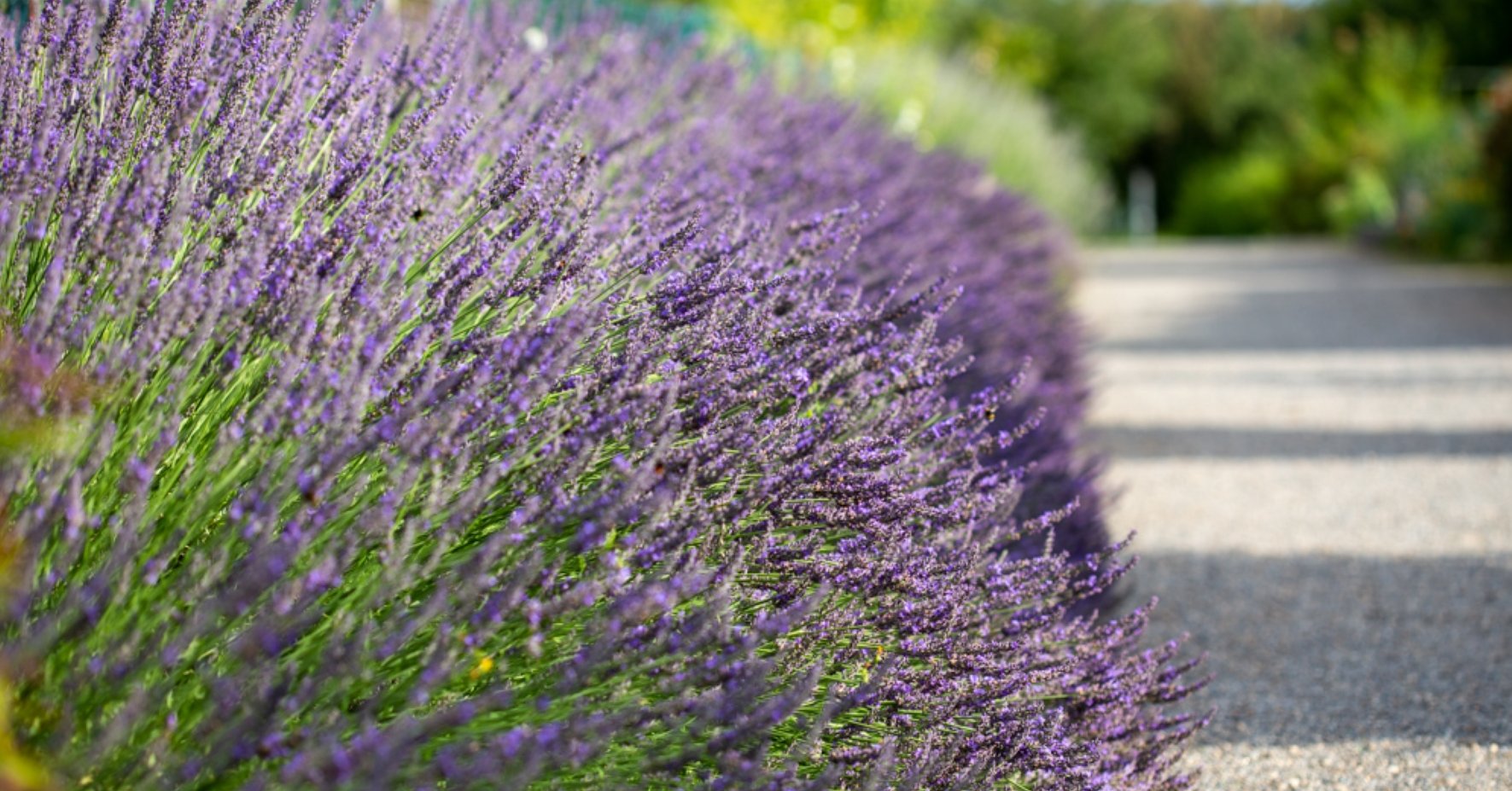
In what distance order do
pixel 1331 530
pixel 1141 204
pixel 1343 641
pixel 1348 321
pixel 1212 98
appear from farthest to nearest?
1. pixel 1212 98
2. pixel 1141 204
3. pixel 1348 321
4. pixel 1331 530
5. pixel 1343 641

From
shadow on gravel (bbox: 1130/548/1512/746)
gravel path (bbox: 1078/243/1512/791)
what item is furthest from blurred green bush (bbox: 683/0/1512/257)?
shadow on gravel (bbox: 1130/548/1512/746)

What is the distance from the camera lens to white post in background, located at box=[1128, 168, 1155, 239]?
2838cm

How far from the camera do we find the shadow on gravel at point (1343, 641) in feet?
8.13

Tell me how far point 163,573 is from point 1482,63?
3232cm

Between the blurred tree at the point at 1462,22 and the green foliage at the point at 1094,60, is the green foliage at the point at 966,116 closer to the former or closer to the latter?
the green foliage at the point at 1094,60

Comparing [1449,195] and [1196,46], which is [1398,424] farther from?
[1196,46]

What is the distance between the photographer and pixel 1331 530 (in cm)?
392

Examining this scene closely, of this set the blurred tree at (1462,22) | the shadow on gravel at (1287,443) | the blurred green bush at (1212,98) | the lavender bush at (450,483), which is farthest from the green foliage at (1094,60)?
the lavender bush at (450,483)

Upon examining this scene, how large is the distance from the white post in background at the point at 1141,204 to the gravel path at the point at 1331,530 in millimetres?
19742

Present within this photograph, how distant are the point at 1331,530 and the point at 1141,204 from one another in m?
28.4

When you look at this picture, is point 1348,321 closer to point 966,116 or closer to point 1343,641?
point 966,116

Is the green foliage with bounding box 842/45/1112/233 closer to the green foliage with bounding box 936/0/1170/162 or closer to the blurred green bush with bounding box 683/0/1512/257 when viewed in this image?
the blurred green bush with bounding box 683/0/1512/257

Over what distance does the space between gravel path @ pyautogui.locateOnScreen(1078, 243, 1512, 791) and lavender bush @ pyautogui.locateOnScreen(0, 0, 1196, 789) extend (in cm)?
76

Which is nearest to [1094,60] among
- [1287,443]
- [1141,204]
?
[1141,204]
